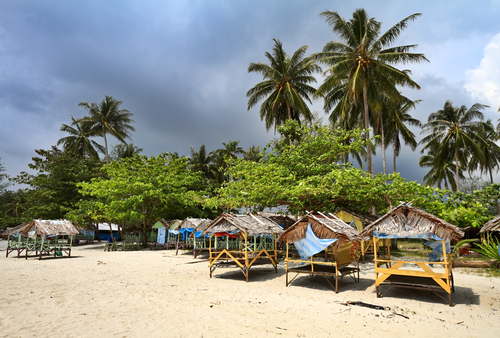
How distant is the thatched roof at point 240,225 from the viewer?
443 inches

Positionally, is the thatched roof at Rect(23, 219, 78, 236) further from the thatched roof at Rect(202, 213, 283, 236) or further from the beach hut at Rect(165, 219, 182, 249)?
the thatched roof at Rect(202, 213, 283, 236)

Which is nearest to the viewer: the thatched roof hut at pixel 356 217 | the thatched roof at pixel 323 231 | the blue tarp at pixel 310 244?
the thatched roof at pixel 323 231

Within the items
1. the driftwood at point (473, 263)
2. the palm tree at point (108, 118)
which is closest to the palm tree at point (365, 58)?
the driftwood at point (473, 263)

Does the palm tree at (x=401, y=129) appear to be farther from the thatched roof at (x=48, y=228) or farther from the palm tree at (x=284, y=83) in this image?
the thatched roof at (x=48, y=228)

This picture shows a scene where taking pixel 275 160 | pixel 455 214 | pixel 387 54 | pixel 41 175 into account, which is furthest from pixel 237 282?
pixel 41 175

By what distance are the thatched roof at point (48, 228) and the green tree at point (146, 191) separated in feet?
10.8

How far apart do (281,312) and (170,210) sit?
20.2 m

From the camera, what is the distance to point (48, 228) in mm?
17875

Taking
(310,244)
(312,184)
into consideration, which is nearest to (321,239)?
(310,244)

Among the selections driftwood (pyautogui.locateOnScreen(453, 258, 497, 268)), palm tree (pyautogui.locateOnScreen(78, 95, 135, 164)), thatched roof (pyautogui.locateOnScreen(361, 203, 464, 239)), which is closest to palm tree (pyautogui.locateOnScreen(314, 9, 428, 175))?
driftwood (pyautogui.locateOnScreen(453, 258, 497, 268))

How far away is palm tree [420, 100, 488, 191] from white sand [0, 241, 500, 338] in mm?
20545

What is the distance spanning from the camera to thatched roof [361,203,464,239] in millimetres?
7641

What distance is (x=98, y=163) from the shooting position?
107 feet

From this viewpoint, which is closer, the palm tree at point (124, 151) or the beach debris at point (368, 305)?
the beach debris at point (368, 305)
